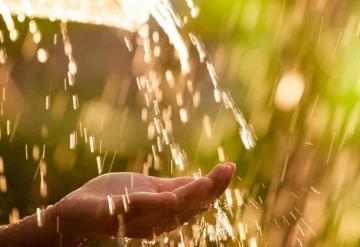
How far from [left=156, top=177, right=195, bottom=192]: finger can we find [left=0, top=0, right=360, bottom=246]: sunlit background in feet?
5.04

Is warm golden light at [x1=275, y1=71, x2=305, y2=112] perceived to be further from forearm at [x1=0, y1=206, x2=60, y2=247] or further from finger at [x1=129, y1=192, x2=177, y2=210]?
finger at [x1=129, y1=192, x2=177, y2=210]

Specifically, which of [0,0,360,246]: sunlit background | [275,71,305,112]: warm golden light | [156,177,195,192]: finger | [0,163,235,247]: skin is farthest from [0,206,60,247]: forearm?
[275,71,305,112]: warm golden light

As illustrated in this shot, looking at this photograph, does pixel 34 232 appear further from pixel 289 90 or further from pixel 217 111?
pixel 217 111

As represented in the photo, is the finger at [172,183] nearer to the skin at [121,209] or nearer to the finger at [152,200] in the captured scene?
the skin at [121,209]

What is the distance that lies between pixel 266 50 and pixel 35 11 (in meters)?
1.16

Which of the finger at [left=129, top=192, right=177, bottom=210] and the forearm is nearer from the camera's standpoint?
the finger at [left=129, top=192, right=177, bottom=210]

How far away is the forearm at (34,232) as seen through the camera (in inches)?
44.8

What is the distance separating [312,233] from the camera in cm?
334

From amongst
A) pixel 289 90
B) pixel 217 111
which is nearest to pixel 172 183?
pixel 289 90

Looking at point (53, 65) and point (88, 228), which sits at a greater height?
point (53, 65)

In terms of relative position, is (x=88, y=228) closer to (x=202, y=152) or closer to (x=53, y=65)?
(x=202, y=152)

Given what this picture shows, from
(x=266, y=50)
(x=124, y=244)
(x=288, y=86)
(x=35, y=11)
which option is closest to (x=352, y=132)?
(x=288, y=86)

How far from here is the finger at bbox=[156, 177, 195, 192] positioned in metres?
1.12

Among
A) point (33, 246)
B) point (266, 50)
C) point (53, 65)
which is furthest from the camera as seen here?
point (53, 65)
